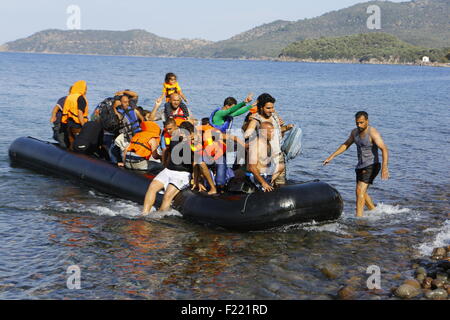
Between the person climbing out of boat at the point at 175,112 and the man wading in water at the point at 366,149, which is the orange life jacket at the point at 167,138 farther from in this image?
the man wading in water at the point at 366,149

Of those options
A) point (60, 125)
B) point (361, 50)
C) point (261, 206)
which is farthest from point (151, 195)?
point (361, 50)

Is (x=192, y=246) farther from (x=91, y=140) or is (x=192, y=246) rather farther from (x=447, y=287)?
(x=91, y=140)

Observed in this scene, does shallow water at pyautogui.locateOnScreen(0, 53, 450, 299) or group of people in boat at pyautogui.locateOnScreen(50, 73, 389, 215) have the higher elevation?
group of people in boat at pyautogui.locateOnScreen(50, 73, 389, 215)

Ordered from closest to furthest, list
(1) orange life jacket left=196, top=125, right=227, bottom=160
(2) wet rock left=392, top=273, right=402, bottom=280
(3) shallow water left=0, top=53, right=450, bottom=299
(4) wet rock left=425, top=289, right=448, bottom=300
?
1. (4) wet rock left=425, top=289, right=448, bottom=300
2. (3) shallow water left=0, top=53, right=450, bottom=299
3. (2) wet rock left=392, top=273, right=402, bottom=280
4. (1) orange life jacket left=196, top=125, right=227, bottom=160

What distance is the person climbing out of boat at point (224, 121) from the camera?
8.75 m

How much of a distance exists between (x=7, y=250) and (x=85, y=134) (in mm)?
3958

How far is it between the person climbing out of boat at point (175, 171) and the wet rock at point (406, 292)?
3717 millimetres

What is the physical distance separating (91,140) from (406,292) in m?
7.09

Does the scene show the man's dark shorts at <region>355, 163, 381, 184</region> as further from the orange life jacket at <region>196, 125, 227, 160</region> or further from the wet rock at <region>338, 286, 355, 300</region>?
the wet rock at <region>338, 286, 355, 300</region>


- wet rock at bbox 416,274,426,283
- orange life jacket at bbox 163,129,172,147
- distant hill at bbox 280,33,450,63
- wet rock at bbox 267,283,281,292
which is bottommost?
wet rock at bbox 267,283,281,292

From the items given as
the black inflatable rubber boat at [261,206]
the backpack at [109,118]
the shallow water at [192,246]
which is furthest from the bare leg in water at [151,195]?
the backpack at [109,118]

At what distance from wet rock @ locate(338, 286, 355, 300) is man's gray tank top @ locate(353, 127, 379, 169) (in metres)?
2.73

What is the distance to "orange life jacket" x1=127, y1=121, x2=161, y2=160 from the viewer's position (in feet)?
34.1

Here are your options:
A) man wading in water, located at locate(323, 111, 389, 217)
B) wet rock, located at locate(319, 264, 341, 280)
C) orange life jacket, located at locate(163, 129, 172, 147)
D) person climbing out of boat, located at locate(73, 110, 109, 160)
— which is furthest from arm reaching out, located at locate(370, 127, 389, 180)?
person climbing out of boat, located at locate(73, 110, 109, 160)
